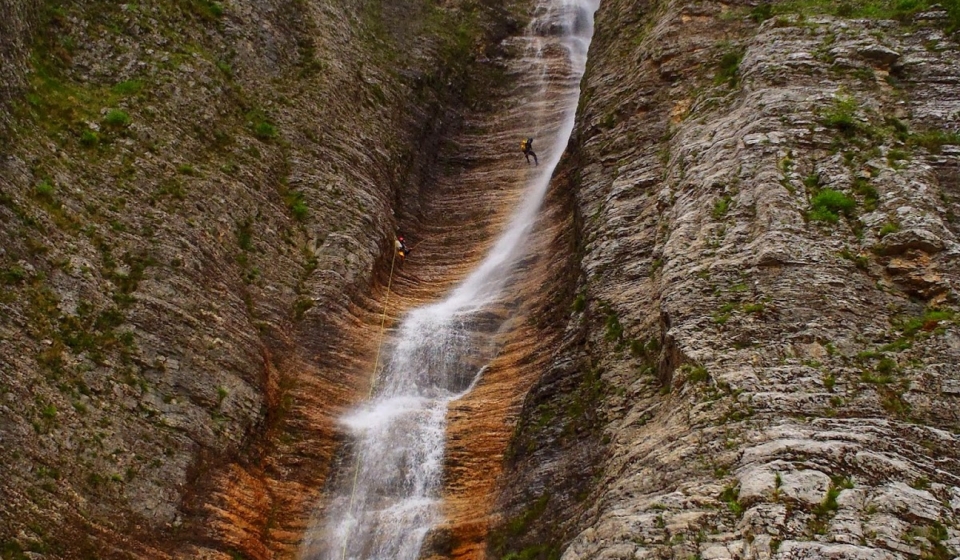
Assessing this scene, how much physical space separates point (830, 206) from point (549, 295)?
8325mm

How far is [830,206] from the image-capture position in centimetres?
1541

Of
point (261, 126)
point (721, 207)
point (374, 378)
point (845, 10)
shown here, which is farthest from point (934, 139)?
point (261, 126)

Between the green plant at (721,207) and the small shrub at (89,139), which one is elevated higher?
the small shrub at (89,139)

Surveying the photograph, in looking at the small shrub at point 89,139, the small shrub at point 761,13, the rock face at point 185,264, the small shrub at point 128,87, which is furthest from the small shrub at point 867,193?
the small shrub at point 128,87

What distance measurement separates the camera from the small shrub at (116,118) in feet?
68.3

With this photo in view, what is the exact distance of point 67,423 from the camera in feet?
48.9

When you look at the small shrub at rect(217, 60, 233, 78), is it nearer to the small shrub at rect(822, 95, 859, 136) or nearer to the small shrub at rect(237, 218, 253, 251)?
the small shrub at rect(237, 218, 253, 251)

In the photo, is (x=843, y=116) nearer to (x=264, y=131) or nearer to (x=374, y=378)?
(x=374, y=378)

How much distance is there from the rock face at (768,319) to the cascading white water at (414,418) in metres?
2.53

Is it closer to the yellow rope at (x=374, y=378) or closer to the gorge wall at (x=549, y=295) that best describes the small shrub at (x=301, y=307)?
the gorge wall at (x=549, y=295)

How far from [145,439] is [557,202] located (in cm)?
1520

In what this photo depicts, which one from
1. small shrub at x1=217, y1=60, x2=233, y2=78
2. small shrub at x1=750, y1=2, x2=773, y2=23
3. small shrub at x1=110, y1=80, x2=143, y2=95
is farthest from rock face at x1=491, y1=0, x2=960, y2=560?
small shrub at x1=110, y1=80, x2=143, y2=95

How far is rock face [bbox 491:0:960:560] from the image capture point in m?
10.7

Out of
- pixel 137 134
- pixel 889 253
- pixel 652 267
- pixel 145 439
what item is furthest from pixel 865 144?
pixel 137 134
